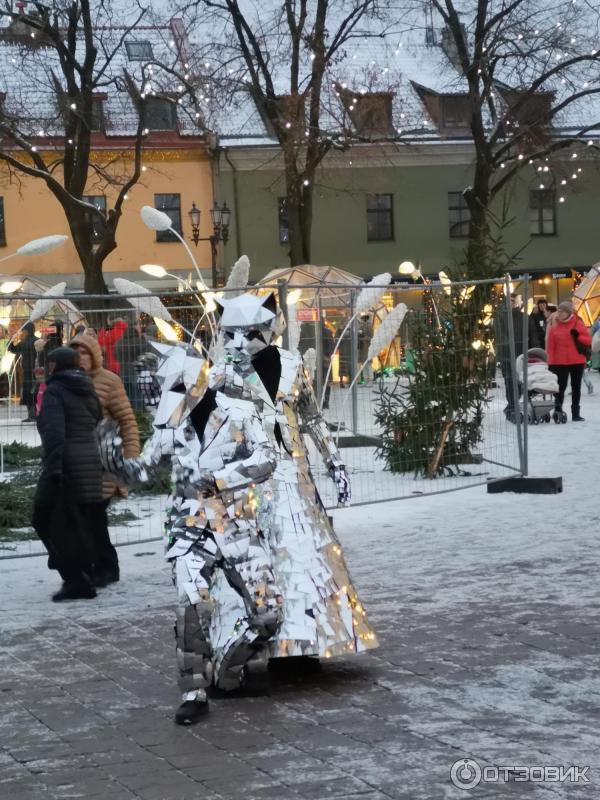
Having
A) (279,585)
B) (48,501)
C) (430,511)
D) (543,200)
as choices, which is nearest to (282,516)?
(279,585)

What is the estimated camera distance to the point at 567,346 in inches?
740

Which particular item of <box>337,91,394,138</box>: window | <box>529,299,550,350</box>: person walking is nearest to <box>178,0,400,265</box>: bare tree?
<box>337,91,394,138</box>: window

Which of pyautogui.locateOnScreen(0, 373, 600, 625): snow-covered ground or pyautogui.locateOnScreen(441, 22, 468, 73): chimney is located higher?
pyautogui.locateOnScreen(441, 22, 468, 73): chimney

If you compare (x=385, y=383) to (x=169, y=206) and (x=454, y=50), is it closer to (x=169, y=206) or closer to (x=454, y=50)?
(x=454, y=50)

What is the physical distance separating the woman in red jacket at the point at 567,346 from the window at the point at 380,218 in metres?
24.6

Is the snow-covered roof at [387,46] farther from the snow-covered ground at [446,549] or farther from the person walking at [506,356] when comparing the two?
the snow-covered ground at [446,549]

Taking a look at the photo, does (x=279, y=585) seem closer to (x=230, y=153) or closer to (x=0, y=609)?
(x=0, y=609)

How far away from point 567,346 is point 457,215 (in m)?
25.5

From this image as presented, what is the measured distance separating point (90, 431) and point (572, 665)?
3352mm

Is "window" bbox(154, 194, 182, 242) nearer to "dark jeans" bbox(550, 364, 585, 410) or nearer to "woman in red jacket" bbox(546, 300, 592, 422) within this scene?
"dark jeans" bbox(550, 364, 585, 410)

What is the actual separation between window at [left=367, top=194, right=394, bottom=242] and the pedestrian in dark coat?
34.0 m

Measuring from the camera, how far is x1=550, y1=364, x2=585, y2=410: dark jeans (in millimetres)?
18828

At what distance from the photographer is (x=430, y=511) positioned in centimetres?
1133

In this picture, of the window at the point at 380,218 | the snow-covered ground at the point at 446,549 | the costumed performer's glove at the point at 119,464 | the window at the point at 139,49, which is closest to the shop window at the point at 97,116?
the window at the point at 139,49
